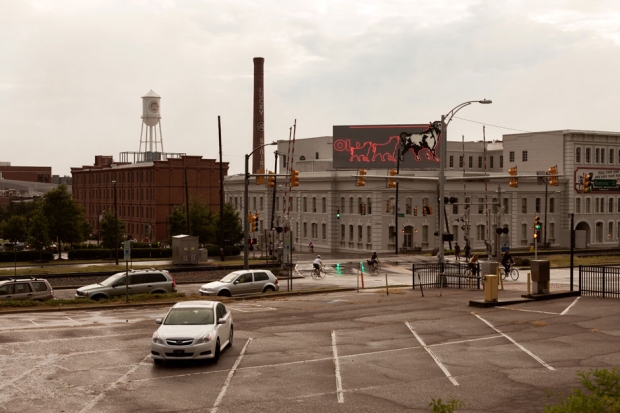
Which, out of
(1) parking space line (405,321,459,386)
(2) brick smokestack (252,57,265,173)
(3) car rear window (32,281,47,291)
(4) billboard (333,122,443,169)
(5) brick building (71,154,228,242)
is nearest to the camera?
(1) parking space line (405,321,459,386)

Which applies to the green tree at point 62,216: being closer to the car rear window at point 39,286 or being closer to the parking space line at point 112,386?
the car rear window at point 39,286

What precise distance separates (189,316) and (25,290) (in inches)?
724

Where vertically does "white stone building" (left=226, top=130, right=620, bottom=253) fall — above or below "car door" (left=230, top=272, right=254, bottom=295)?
above

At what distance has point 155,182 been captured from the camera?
365ft

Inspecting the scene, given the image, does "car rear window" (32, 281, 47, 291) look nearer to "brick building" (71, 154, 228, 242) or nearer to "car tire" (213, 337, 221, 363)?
"car tire" (213, 337, 221, 363)

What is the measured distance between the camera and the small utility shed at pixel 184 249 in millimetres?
63562

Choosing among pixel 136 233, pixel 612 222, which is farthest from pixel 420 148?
pixel 136 233

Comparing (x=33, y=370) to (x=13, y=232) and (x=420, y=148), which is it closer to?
(x=420, y=148)

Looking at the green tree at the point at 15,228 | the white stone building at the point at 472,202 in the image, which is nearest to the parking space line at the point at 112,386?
the white stone building at the point at 472,202

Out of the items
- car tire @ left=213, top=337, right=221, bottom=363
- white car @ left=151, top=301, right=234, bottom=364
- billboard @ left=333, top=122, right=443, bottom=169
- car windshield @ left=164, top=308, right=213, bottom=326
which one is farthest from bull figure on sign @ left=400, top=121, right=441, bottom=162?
car tire @ left=213, top=337, right=221, bottom=363

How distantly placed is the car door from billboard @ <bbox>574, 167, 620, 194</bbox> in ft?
207

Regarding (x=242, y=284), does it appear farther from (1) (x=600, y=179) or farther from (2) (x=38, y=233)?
(1) (x=600, y=179)

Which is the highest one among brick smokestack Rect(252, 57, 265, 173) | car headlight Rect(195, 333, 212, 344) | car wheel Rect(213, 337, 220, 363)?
brick smokestack Rect(252, 57, 265, 173)

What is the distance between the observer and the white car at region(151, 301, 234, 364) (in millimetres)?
19188
